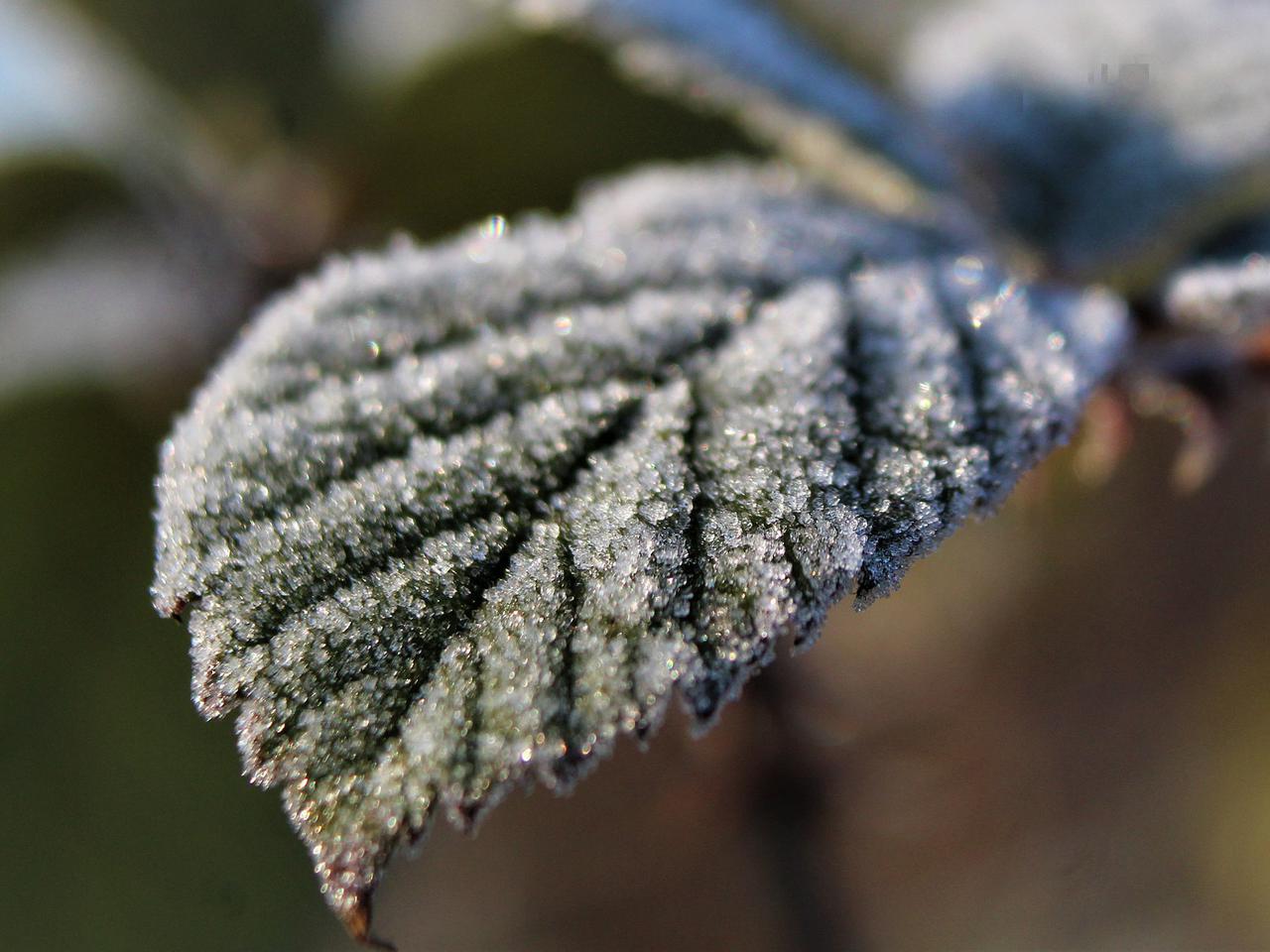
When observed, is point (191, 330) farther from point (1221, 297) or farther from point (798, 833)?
point (1221, 297)

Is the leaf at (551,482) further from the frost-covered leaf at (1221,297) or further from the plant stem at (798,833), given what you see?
the plant stem at (798,833)

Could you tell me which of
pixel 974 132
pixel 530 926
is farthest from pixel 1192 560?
pixel 974 132

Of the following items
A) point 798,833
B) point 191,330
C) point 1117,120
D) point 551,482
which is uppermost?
point 191,330

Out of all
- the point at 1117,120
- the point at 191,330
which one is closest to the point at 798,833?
the point at 1117,120

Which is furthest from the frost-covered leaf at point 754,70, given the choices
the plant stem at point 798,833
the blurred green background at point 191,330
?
the plant stem at point 798,833

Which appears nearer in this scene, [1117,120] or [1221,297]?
[1221,297]

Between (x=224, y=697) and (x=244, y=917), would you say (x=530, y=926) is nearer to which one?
(x=244, y=917)

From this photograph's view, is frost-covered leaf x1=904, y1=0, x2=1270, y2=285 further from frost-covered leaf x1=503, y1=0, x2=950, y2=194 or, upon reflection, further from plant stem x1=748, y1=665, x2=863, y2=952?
plant stem x1=748, y1=665, x2=863, y2=952

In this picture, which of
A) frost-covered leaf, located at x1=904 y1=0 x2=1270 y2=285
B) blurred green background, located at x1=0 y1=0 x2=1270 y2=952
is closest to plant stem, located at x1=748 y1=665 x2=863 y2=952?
blurred green background, located at x1=0 y1=0 x2=1270 y2=952
